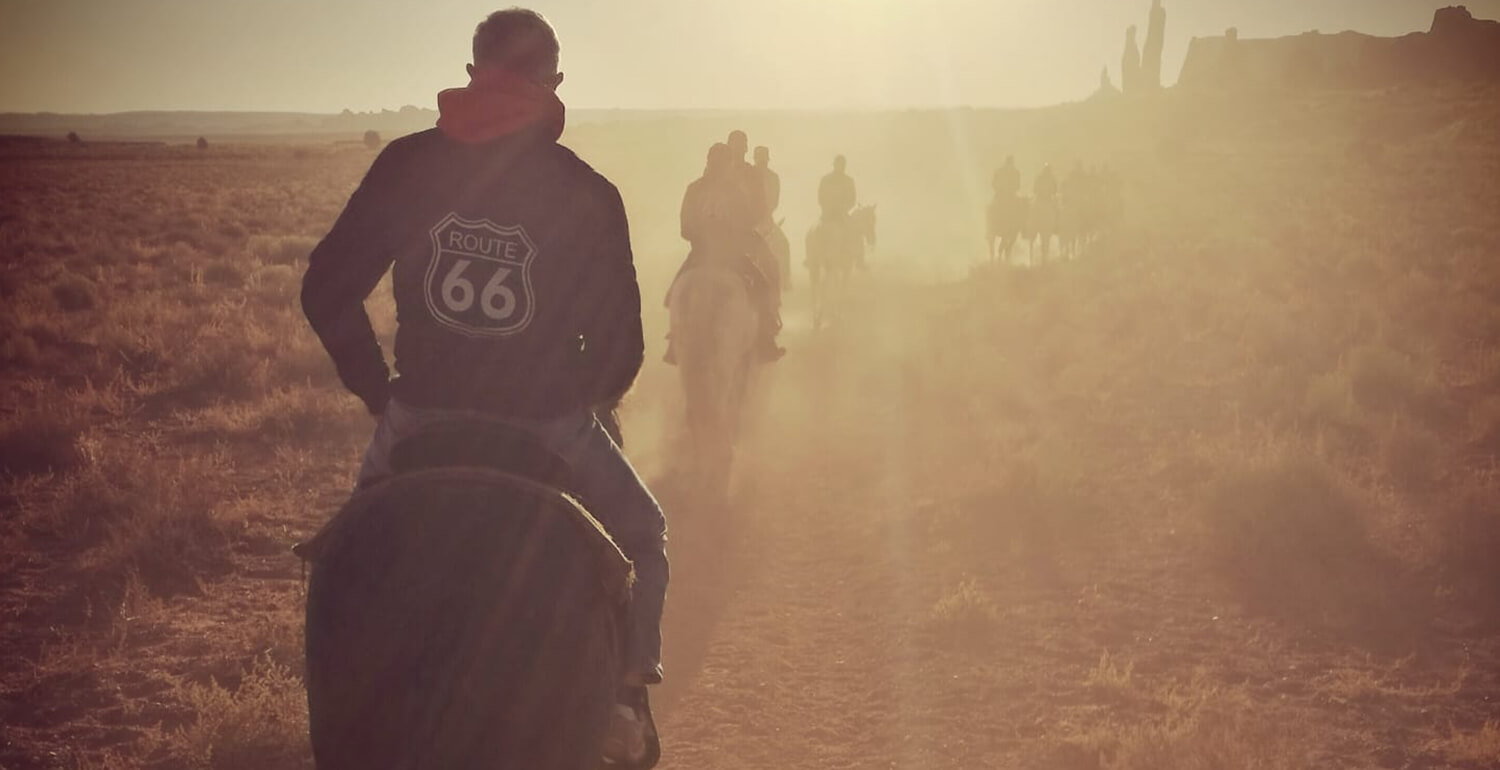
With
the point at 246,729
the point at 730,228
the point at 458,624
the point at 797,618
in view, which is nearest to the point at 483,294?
the point at 458,624

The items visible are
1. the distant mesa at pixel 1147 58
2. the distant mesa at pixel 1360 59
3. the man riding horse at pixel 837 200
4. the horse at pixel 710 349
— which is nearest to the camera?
the horse at pixel 710 349

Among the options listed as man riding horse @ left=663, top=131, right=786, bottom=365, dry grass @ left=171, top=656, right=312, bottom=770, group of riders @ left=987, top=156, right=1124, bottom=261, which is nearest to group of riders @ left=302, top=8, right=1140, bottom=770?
dry grass @ left=171, top=656, right=312, bottom=770

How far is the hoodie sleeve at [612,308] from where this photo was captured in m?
2.76

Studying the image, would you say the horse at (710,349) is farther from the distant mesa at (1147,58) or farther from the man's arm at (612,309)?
the distant mesa at (1147,58)

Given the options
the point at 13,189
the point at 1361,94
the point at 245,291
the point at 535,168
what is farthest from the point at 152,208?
the point at 1361,94

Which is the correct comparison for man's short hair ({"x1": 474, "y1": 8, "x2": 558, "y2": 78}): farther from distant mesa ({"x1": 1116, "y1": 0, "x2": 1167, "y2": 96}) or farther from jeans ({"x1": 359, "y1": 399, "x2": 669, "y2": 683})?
distant mesa ({"x1": 1116, "y1": 0, "x2": 1167, "y2": 96})

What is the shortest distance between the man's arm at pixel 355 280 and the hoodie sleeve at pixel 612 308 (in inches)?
22.2

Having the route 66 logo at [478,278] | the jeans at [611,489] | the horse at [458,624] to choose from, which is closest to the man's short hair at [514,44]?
the route 66 logo at [478,278]

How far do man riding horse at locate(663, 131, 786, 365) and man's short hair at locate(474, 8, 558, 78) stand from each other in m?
5.88

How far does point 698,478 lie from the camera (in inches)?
356

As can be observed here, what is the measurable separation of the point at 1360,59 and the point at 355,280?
92.2m

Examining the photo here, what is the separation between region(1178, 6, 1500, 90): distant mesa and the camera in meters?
68.8

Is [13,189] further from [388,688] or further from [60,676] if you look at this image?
[388,688]

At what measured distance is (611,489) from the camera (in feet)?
9.58
